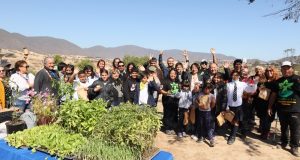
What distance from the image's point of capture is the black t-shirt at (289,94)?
690 centimetres

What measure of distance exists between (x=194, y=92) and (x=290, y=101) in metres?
2.39

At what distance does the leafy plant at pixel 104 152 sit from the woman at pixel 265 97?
4.57 metres

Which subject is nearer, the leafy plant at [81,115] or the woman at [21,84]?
the leafy plant at [81,115]

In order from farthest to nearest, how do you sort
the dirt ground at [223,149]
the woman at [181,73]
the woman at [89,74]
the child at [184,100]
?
the woman at [181,73] → the woman at [89,74] → the child at [184,100] → the dirt ground at [223,149]

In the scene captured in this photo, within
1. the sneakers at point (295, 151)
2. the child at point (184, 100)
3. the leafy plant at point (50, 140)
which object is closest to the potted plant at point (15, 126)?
the leafy plant at point (50, 140)

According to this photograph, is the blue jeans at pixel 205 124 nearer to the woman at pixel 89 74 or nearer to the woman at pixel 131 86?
the woman at pixel 131 86

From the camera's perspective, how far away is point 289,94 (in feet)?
22.8

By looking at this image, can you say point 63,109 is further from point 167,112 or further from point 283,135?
point 283,135

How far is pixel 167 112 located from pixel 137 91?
4.26ft

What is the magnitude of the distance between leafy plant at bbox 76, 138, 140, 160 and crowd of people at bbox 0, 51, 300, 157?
2.47 meters

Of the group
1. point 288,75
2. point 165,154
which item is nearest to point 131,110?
point 165,154

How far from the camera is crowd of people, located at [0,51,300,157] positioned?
703 cm

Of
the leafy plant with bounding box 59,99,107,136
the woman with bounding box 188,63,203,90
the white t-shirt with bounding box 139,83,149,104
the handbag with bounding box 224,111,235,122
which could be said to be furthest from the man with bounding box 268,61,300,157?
the leafy plant with bounding box 59,99,107,136

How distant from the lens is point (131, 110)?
471 cm
